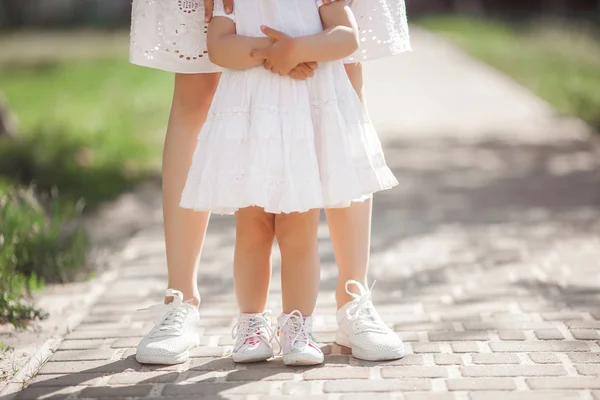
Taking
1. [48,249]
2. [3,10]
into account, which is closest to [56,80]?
[48,249]

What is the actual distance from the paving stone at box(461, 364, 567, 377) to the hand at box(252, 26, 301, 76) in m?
1.05

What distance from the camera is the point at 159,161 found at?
680 cm

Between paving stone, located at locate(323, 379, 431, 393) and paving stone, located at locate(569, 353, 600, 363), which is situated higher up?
paving stone, located at locate(323, 379, 431, 393)

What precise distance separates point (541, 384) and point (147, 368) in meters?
1.19

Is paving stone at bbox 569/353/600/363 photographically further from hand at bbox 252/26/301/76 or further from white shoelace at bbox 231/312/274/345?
hand at bbox 252/26/301/76

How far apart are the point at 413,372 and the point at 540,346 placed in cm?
49

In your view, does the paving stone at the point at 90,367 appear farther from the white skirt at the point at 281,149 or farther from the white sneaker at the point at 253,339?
the white skirt at the point at 281,149

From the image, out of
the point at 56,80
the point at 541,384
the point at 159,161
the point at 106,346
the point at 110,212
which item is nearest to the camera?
the point at 541,384

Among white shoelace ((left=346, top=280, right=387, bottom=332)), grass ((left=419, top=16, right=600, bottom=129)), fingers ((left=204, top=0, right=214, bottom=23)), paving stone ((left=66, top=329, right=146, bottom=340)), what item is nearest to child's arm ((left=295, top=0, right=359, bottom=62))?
fingers ((left=204, top=0, right=214, bottom=23))

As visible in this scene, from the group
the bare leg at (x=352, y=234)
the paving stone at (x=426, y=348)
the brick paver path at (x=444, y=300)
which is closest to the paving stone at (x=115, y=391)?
the brick paver path at (x=444, y=300)

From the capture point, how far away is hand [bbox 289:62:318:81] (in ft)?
8.80

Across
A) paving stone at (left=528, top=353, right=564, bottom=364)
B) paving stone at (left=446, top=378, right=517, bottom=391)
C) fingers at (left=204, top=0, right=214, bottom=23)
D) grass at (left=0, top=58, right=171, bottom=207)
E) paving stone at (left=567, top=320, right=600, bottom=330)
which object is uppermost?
fingers at (left=204, top=0, right=214, bottom=23)

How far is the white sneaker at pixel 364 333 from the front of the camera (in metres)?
2.85

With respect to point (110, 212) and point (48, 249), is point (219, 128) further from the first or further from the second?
point (110, 212)
